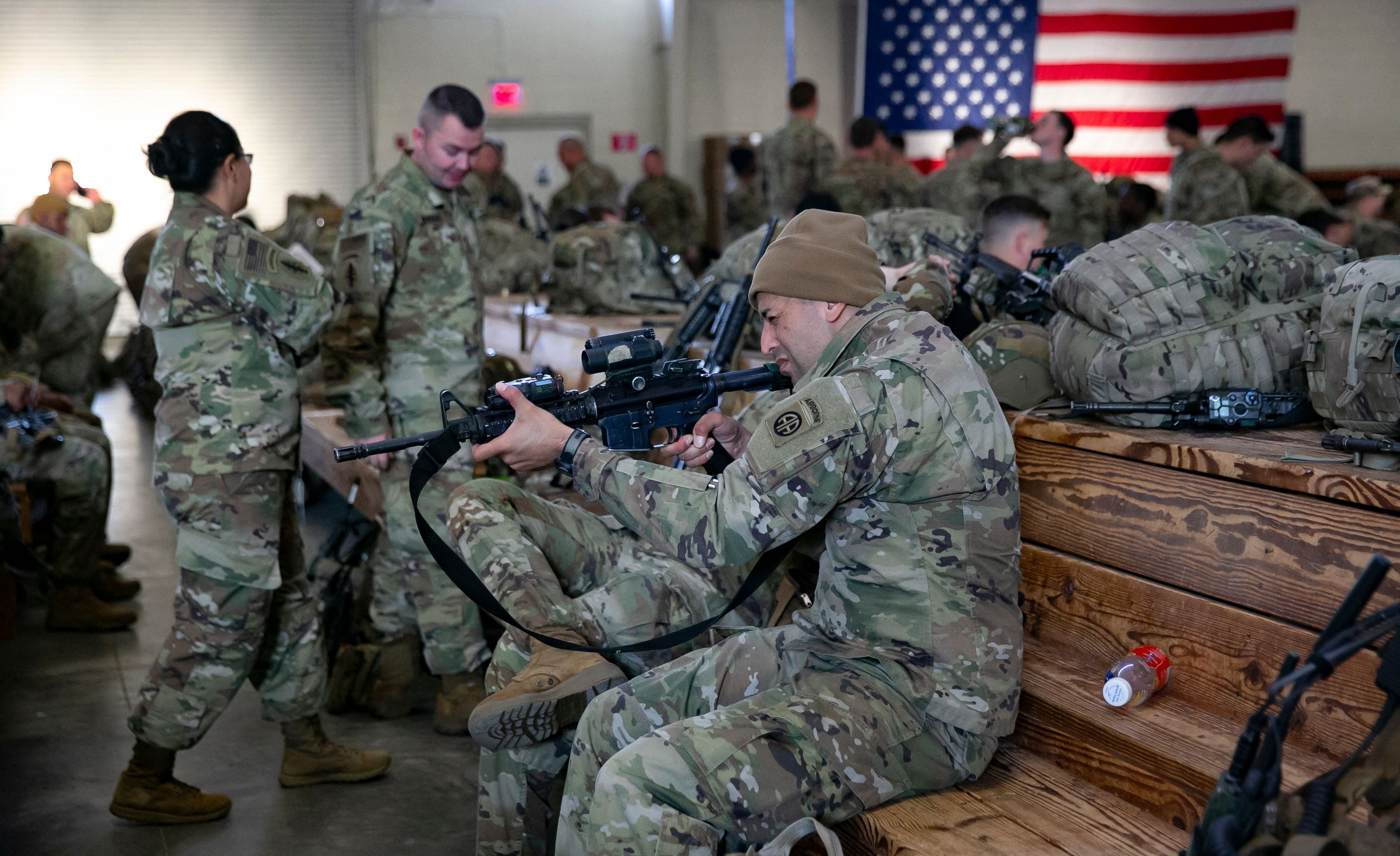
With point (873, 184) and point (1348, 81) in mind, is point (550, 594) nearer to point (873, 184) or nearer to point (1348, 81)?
point (873, 184)

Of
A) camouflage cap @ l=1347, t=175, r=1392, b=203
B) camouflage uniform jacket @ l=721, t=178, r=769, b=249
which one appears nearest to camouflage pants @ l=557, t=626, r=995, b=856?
camouflage cap @ l=1347, t=175, r=1392, b=203

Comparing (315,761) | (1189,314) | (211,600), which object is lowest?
(315,761)

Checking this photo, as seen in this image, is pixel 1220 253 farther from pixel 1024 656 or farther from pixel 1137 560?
pixel 1024 656

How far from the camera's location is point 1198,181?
7.60 meters

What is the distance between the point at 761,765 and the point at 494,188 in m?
9.64

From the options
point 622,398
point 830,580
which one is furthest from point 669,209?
point 830,580

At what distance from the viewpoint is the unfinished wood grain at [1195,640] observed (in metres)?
2.06

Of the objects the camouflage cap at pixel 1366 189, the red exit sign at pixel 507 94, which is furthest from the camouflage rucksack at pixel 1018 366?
the red exit sign at pixel 507 94

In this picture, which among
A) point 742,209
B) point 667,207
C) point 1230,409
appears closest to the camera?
point 1230,409

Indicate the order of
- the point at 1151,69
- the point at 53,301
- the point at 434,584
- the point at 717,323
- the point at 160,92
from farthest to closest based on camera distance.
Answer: the point at 160,92
the point at 1151,69
the point at 53,301
the point at 717,323
the point at 434,584

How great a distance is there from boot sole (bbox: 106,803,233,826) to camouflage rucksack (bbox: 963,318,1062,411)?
2445 millimetres

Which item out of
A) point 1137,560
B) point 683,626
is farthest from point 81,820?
point 1137,560

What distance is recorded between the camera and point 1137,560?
2473 millimetres

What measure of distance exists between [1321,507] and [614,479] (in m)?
1.31
